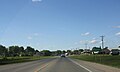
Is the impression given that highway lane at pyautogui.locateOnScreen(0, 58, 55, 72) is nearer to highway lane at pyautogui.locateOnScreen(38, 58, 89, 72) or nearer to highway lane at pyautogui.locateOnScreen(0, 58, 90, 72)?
highway lane at pyautogui.locateOnScreen(0, 58, 90, 72)

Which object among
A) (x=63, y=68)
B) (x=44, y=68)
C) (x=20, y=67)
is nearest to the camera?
(x=63, y=68)

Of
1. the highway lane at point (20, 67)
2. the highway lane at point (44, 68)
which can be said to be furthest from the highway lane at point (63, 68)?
the highway lane at point (20, 67)

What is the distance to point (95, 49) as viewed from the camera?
60094 millimetres

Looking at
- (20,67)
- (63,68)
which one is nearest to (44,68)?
(63,68)

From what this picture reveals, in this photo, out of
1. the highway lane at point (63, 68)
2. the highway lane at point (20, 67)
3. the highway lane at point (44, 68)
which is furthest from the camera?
the highway lane at point (20, 67)

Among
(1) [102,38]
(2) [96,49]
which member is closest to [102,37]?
(1) [102,38]

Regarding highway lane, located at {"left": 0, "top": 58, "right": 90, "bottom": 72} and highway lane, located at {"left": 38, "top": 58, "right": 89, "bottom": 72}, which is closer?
highway lane, located at {"left": 38, "top": 58, "right": 89, "bottom": 72}

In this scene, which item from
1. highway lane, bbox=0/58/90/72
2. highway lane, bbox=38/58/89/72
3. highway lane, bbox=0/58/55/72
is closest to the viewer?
highway lane, bbox=38/58/89/72

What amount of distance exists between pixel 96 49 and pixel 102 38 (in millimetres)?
35439

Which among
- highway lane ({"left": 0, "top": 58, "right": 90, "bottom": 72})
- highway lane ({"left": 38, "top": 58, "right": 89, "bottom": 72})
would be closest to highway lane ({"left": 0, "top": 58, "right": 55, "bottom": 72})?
highway lane ({"left": 0, "top": 58, "right": 90, "bottom": 72})

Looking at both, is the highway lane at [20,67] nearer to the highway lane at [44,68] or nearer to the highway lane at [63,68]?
the highway lane at [44,68]

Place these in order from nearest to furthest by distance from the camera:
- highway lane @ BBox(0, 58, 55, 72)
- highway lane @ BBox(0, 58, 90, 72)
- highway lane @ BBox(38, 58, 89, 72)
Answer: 1. highway lane @ BBox(38, 58, 89, 72)
2. highway lane @ BBox(0, 58, 90, 72)
3. highway lane @ BBox(0, 58, 55, 72)

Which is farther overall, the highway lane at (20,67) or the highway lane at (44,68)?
the highway lane at (20,67)

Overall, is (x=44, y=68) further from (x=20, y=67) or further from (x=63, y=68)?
(x=20, y=67)
